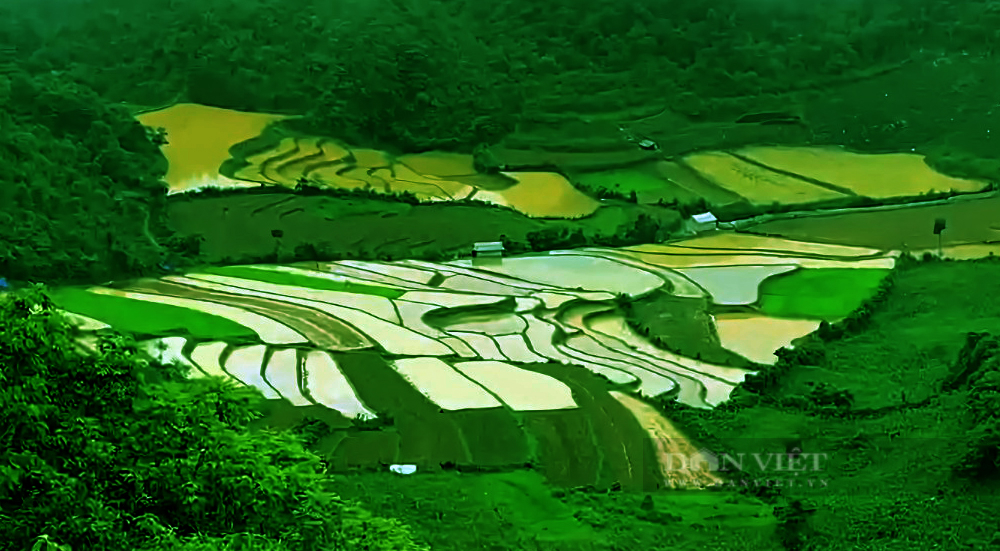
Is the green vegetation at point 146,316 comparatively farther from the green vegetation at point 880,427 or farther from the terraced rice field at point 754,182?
the terraced rice field at point 754,182

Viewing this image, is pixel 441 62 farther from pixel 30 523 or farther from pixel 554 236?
pixel 30 523

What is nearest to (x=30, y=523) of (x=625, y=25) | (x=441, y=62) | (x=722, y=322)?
(x=722, y=322)

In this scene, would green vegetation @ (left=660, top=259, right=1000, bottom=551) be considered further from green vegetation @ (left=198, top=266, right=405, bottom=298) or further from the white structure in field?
green vegetation @ (left=198, top=266, right=405, bottom=298)

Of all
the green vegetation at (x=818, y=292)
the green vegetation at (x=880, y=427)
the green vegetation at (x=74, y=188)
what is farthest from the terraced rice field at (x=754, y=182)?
the green vegetation at (x=74, y=188)

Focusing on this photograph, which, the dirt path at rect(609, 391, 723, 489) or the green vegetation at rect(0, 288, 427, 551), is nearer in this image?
the green vegetation at rect(0, 288, 427, 551)

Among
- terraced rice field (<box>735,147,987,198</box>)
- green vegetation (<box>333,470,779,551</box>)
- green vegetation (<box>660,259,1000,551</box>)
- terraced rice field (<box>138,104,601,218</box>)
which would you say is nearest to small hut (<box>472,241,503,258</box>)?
terraced rice field (<box>138,104,601,218</box>)

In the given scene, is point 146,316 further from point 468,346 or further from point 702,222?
point 702,222

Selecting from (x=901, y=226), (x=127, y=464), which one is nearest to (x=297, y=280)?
(x=901, y=226)
